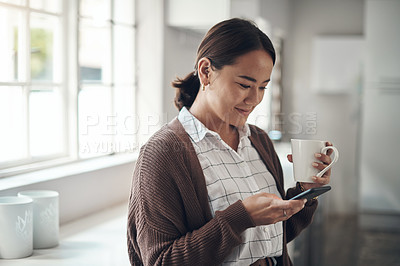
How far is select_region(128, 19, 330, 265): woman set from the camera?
1059 millimetres

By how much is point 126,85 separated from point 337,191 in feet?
12.5

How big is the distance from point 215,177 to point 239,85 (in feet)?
0.75

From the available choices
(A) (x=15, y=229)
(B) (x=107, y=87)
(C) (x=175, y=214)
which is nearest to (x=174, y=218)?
(C) (x=175, y=214)

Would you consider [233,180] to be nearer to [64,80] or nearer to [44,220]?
[44,220]

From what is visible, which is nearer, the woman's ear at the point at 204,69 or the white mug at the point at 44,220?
the woman's ear at the point at 204,69

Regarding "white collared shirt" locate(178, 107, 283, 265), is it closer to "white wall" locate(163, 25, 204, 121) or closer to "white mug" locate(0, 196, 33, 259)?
"white mug" locate(0, 196, 33, 259)

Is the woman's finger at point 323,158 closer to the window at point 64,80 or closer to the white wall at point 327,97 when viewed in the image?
the window at point 64,80

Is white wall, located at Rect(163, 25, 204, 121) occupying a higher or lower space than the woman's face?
higher

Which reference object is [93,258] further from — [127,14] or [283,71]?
[283,71]

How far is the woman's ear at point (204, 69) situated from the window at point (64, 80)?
3.14ft

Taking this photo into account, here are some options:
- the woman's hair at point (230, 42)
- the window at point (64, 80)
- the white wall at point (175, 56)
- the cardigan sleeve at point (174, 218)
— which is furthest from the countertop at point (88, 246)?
the white wall at point (175, 56)

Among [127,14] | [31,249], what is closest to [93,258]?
[31,249]

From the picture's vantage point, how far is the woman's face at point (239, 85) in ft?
3.85

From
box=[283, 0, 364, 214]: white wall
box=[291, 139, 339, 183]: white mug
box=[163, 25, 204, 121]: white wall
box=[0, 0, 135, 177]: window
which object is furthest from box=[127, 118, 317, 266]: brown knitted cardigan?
box=[283, 0, 364, 214]: white wall
